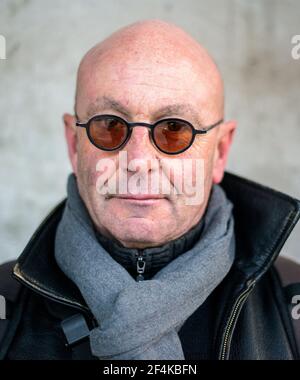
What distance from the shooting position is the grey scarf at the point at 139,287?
136 centimetres

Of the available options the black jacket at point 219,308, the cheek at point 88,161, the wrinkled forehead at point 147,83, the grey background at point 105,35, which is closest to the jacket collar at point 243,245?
the black jacket at point 219,308

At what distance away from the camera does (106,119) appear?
1.51 metres

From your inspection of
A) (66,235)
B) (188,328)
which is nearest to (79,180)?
(66,235)

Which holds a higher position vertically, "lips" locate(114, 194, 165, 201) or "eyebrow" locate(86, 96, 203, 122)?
"eyebrow" locate(86, 96, 203, 122)

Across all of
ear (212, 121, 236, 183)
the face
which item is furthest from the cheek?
ear (212, 121, 236, 183)

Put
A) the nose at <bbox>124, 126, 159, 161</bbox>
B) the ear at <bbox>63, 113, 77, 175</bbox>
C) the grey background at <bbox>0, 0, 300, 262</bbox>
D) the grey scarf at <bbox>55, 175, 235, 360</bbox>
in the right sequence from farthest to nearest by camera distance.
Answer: the grey background at <bbox>0, 0, 300, 262</bbox> < the ear at <bbox>63, 113, 77, 175</bbox> < the nose at <bbox>124, 126, 159, 161</bbox> < the grey scarf at <bbox>55, 175, 235, 360</bbox>

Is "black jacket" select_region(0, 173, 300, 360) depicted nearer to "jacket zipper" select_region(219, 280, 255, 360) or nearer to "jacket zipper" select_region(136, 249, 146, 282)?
"jacket zipper" select_region(219, 280, 255, 360)

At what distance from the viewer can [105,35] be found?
2.46m

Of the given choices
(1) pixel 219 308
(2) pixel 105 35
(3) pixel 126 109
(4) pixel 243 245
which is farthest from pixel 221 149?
(2) pixel 105 35

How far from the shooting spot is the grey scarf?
1.36 meters

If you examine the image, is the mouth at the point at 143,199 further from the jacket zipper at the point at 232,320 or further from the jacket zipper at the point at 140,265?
the jacket zipper at the point at 232,320

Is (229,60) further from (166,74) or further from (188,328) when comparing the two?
(188,328)

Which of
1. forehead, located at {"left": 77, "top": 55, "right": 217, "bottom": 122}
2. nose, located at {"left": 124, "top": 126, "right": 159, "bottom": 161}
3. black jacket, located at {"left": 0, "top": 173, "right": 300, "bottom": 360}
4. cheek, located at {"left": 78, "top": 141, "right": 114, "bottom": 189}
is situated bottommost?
black jacket, located at {"left": 0, "top": 173, "right": 300, "bottom": 360}

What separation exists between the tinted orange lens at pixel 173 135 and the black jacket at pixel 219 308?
1.25ft
